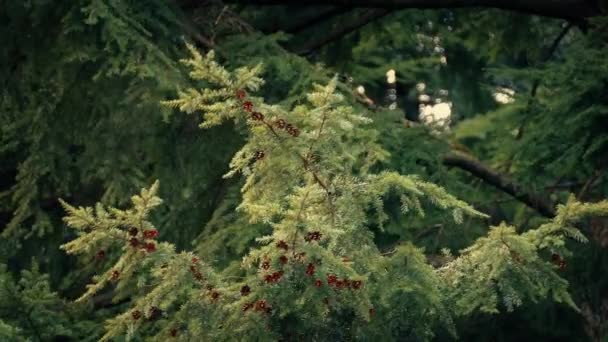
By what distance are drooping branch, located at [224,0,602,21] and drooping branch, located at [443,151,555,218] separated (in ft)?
3.63

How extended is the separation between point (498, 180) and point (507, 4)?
153 centimetres

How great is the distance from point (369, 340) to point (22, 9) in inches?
95.0

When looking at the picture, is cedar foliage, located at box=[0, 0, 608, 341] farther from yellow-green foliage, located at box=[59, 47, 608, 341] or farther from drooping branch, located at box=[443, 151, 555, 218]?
drooping branch, located at box=[443, 151, 555, 218]

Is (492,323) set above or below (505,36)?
below

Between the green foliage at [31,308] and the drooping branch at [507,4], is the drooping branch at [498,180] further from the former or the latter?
the green foliage at [31,308]

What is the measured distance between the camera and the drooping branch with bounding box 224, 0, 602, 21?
664cm

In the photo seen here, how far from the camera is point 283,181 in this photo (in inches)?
175

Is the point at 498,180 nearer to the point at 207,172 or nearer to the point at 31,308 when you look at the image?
the point at 207,172

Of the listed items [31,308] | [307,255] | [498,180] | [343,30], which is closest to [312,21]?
[343,30]

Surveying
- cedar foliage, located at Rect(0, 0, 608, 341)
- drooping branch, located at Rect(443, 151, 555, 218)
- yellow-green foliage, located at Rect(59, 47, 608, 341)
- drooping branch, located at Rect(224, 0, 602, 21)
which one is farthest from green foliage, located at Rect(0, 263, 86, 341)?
drooping branch, located at Rect(443, 151, 555, 218)

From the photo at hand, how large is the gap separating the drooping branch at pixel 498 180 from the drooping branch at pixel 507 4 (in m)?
1.11

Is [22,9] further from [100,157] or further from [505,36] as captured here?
[505,36]

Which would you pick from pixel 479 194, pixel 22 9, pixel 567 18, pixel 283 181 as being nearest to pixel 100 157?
pixel 22 9

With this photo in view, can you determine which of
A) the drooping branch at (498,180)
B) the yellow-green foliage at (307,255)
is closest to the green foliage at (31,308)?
the yellow-green foliage at (307,255)
